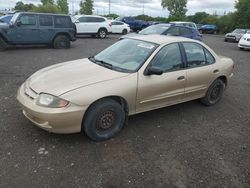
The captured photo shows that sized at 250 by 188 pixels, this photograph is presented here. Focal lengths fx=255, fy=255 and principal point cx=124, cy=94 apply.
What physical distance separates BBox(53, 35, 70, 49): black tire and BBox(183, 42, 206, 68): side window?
9.27 metres

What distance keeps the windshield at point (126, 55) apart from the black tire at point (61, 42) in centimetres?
864

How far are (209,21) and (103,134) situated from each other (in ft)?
152

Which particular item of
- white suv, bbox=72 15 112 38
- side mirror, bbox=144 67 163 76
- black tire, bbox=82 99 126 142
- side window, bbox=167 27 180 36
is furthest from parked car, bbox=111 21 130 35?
black tire, bbox=82 99 126 142

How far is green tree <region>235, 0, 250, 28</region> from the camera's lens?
113ft

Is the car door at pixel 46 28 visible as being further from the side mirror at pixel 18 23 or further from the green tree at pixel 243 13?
the green tree at pixel 243 13

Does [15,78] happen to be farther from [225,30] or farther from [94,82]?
[225,30]

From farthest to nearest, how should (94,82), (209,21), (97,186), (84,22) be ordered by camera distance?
(209,21) < (84,22) < (94,82) < (97,186)

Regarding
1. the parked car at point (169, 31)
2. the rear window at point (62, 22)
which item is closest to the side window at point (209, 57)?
the parked car at point (169, 31)

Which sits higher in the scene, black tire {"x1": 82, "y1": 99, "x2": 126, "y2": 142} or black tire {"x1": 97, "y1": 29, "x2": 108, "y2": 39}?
black tire {"x1": 97, "y1": 29, "x2": 108, "y2": 39}

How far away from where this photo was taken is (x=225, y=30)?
3906 centimetres

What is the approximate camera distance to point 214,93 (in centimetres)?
555

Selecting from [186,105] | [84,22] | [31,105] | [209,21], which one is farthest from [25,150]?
[209,21]

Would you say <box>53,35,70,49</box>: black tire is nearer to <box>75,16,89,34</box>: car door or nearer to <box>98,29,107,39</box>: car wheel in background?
<box>75,16,89,34</box>: car door

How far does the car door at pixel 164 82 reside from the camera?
13.5ft
